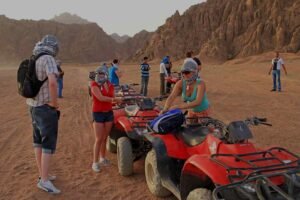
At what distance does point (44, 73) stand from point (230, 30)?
51.0 metres

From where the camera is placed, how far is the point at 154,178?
5.82 meters

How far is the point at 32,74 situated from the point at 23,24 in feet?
350

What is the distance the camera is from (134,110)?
7355 millimetres

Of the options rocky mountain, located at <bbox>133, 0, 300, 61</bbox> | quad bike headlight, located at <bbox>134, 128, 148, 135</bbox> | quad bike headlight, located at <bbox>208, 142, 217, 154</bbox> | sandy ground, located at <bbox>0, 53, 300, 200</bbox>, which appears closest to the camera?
quad bike headlight, located at <bbox>208, 142, 217, 154</bbox>

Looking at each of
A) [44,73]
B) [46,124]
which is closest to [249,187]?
[46,124]

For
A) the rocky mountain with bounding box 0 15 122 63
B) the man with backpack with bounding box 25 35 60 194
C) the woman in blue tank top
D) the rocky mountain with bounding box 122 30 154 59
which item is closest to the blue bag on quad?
the woman in blue tank top

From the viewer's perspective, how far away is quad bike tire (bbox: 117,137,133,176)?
668 cm

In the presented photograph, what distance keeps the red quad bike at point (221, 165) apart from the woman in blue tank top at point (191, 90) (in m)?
0.35

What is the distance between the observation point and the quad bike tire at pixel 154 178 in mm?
5676

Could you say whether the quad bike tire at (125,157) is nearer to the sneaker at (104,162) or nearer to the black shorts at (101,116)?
the black shorts at (101,116)

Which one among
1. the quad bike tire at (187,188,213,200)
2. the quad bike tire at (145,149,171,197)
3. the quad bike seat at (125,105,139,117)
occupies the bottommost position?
the quad bike tire at (145,149,171,197)

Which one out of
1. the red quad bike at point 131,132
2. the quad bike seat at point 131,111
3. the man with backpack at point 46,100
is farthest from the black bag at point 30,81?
the quad bike seat at point 131,111

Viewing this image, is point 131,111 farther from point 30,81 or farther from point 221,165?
point 221,165

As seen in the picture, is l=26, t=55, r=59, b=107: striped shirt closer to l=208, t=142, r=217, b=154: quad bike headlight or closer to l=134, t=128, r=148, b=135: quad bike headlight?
l=134, t=128, r=148, b=135: quad bike headlight
